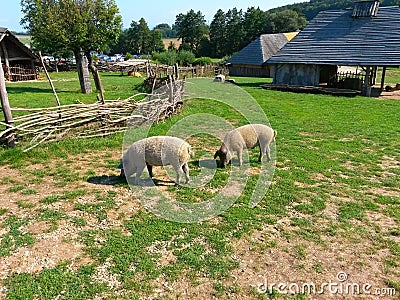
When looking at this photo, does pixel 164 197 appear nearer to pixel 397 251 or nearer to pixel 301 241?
pixel 301 241

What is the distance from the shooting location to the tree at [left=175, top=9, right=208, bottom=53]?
71.8 meters

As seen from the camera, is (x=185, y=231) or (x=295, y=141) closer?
(x=185, y=231)

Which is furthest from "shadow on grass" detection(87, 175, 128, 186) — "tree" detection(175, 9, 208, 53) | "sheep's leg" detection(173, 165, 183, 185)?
"tree" detection(175, 9, 208, 53)

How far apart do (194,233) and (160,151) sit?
1.85 m

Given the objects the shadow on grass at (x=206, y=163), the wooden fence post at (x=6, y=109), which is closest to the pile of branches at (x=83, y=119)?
the wooden fence post at (x=6, y=109)

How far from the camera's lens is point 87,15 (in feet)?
56.2

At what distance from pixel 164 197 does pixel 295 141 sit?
5.22 metres

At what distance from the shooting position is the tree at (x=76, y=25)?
17.0 meters

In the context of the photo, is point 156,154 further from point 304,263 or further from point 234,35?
point 234,35

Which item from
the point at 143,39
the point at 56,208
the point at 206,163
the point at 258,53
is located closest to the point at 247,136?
the point at 206,163

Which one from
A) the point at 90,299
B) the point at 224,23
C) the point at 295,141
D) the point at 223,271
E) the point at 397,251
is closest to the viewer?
the point at 90,299

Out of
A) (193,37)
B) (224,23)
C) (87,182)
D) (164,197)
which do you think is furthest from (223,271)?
A: (193,37)

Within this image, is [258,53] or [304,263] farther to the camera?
[258,53]

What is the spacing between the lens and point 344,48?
21359 mm
